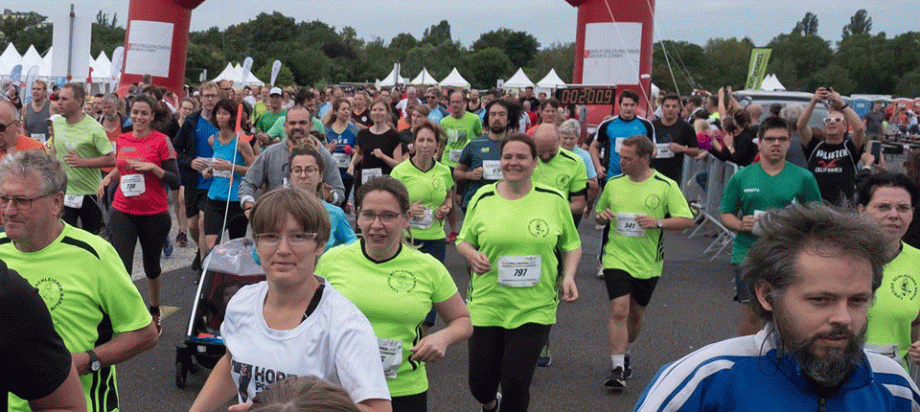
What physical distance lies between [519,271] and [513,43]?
4362 inches

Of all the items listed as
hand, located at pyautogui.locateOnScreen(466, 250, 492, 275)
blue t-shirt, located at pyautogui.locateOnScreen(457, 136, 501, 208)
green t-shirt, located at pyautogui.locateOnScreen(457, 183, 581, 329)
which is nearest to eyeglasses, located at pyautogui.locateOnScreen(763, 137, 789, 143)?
green t-shirt, located at pyautogui.locateOnScreen(457, 183, 581, 329)

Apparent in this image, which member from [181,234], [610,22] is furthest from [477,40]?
[181,234]

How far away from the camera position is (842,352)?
2.00 metres

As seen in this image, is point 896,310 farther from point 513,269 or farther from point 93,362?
point 93,362

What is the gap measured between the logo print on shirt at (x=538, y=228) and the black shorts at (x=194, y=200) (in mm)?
4860

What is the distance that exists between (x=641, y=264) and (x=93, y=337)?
13.3 feet

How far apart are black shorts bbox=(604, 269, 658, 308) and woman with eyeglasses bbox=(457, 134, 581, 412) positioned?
124 cm

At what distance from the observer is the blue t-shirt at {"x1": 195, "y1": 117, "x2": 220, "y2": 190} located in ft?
31.2

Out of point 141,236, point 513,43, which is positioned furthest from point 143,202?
point 513,43

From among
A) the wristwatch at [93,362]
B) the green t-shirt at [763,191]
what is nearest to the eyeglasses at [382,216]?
the wristwatch at [93,362]

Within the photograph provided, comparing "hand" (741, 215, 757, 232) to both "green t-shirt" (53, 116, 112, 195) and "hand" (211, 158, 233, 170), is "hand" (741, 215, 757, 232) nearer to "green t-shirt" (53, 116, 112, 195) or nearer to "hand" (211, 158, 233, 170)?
"hand" (211, 158, 233, 170)

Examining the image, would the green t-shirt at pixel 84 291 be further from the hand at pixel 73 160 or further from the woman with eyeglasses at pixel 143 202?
the hand at pixel 73 160

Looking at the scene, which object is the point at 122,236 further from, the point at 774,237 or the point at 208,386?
the point at 774,237

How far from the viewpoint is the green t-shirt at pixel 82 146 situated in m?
8.27
